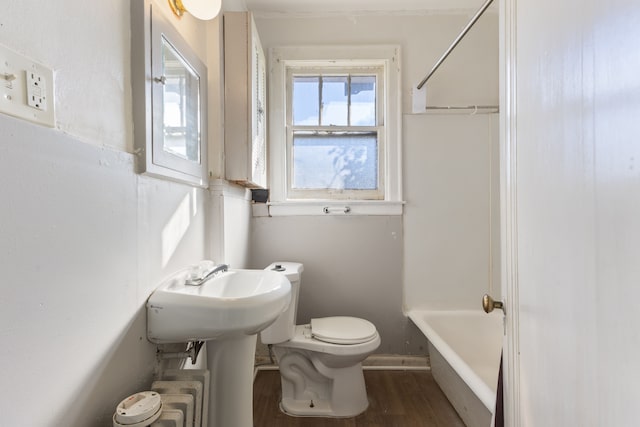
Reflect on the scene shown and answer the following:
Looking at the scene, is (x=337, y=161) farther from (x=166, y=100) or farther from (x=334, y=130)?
(x=166, y=100)

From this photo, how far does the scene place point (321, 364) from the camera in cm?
157

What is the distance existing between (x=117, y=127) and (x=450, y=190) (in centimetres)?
185

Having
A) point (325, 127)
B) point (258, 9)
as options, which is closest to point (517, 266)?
point (325, 127)

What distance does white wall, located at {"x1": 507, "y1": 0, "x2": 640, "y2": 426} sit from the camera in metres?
0.43

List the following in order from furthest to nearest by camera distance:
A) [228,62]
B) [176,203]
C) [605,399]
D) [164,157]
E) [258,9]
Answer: [258,9] < [228,62] < [176,203] < [164,157] < [605,399]

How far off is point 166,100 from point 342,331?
1.31 m

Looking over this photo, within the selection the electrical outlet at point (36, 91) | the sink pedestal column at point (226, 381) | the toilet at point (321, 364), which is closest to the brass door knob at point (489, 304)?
the sink pedestal column at point (226, 381)

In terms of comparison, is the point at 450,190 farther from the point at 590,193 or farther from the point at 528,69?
the point at 590,193

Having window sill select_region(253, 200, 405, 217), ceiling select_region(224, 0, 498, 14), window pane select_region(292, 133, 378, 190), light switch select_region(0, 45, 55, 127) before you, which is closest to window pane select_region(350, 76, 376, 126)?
window pane select_region(292, 133, 378, 190)

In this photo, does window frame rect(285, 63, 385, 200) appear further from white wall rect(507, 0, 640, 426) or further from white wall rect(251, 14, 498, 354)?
white wall rect(507, 0, 640, 426)

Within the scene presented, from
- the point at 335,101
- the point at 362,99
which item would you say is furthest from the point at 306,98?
the point at 362,99

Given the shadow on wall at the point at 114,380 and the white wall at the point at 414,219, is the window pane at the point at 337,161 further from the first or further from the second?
the shadow on wall at the point at 114,380

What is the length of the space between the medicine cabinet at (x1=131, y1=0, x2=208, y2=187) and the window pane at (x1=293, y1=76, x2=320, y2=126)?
2.76ft

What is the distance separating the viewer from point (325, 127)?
2.09 metres
